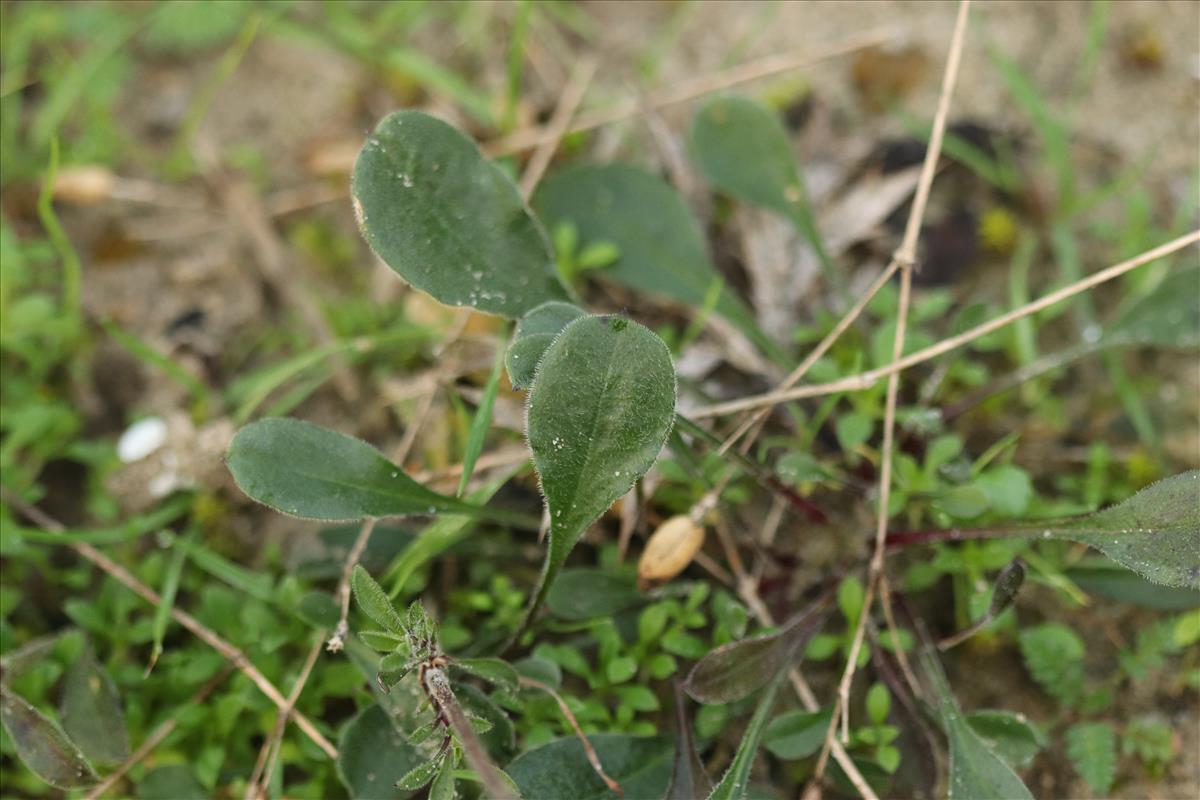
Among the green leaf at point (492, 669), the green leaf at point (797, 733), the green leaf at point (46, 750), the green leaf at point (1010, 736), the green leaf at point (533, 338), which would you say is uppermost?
the green leaf at point (533, 338)

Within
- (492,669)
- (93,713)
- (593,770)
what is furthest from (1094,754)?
(93,713)

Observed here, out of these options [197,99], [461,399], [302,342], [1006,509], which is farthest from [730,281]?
[197,99]

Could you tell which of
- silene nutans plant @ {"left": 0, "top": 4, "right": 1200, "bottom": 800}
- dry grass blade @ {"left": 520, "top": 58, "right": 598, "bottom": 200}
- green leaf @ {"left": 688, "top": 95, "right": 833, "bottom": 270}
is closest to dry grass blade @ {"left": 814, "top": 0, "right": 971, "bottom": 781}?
silene nutans plant @ {"left": 0, "top": 4, "right": 1200, "bottom": 800}

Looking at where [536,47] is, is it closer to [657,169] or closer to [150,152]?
[657,169]

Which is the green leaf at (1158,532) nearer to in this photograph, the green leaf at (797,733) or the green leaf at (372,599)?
the green leaf at (797,733)

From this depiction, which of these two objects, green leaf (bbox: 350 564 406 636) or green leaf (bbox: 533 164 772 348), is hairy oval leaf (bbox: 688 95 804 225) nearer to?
green leaf (bbox: 533 164 772 348)

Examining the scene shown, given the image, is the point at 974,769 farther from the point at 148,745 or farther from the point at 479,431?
the point at 148,745

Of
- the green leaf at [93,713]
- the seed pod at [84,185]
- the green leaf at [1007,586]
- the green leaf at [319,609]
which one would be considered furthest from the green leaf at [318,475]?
the seed pod at [84,185]
